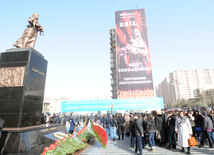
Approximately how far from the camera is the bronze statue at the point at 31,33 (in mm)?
6738

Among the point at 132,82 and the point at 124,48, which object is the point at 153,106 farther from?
the point at 124,48

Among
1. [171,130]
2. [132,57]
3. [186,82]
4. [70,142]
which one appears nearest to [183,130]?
[171,130]

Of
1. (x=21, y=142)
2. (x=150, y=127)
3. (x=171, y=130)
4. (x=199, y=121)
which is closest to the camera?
(x=21, y=142)

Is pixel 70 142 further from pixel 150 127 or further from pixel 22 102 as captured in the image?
pixel 150 127

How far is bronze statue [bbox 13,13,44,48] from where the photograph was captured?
265 inches

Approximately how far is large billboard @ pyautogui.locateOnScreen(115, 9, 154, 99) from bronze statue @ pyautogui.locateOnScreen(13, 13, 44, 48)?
24595mm

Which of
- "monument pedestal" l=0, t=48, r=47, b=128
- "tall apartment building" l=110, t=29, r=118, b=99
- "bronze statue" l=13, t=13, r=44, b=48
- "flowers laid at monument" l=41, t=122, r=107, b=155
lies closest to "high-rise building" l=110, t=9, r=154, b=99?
"tall apartment building" l=110, t=29, r=118, b=99

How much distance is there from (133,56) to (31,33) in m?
27.0

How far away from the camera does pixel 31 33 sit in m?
7.11

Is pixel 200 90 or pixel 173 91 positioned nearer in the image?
pixel 200 90

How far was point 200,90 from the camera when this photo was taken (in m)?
77.7

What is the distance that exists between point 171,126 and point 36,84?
251 inches

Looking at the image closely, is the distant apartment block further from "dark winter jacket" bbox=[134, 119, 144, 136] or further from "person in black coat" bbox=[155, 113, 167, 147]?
"dark winter jacket" bbox=[134, 119, 144, 136]

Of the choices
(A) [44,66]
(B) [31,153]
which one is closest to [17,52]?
(A) [44,66]
